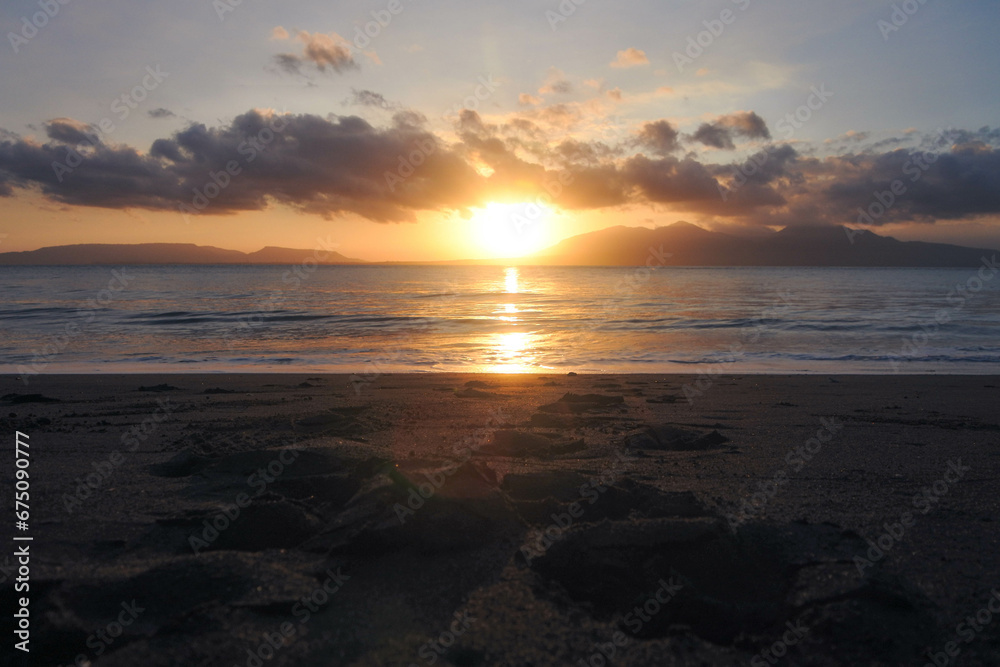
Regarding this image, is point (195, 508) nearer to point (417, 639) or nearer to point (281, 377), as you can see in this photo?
point (417, 639)

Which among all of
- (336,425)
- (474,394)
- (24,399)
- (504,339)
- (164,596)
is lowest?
(504,339)

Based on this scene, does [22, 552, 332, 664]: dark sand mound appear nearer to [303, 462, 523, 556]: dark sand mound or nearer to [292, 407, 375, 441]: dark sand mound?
[303, 462, 523, 556]: dark sand mound

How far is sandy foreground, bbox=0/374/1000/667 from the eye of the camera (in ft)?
7.76

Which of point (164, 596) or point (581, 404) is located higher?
point (164, 596)

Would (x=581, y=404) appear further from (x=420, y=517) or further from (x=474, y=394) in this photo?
(x=420, y=517)

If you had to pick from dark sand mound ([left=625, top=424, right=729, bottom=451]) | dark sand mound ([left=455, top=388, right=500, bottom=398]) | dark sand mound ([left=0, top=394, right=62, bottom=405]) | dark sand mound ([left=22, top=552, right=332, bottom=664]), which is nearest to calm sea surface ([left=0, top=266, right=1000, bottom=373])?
dark sand mound ([left=455, top=388, right=500, bottom=398])

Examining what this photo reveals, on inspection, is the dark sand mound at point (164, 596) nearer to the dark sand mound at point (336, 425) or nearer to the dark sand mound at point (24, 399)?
the dark sand mound at point (336, 425)

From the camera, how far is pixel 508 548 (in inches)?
123

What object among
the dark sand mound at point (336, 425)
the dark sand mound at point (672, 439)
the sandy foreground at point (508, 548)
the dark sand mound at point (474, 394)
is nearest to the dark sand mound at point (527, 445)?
the sandy foreground at point (508, 548)

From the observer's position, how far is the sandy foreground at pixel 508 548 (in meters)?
2.37

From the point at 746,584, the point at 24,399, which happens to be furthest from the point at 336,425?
the point at 24,399

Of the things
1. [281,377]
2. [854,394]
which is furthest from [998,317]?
[281,377]

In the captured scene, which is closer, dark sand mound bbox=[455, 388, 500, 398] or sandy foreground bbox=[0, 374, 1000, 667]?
sandy foreground bbox=[0, 374, 1000, 667]

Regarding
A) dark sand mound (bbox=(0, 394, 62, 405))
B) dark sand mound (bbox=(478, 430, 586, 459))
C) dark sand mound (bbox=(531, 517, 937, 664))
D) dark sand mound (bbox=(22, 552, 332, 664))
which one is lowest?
dark sand mound (bbox=(0, 394, 62, 405))
